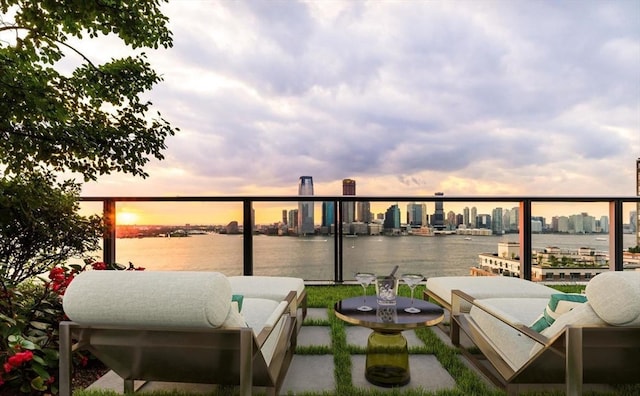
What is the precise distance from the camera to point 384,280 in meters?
2.73

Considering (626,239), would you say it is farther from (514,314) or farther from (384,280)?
(384,280)

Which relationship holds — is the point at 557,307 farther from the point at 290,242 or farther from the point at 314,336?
the point at 290,242

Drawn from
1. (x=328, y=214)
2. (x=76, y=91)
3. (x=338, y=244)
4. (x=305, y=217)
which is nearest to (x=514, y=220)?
(x=338, y=244)

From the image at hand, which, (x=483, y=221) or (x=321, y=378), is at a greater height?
(x=483, y=221)

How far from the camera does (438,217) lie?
550cm

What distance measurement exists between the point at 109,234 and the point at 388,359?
4214 mm

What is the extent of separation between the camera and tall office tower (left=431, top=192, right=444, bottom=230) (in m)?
5.48

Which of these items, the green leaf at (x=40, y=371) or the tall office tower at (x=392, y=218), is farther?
the tall office tower at (x=392, y=218)

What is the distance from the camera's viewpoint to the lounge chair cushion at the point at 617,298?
150 cm

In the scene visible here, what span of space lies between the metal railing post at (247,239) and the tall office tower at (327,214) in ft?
3.31

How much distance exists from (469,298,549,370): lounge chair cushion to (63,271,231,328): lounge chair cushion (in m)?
1.46

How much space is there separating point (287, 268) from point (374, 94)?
4.21 metres

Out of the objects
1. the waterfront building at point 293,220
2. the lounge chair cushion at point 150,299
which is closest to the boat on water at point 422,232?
the waterfront building at point 293,220

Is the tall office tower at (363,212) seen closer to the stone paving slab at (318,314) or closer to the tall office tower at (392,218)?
the tall office tower at (392,218)
